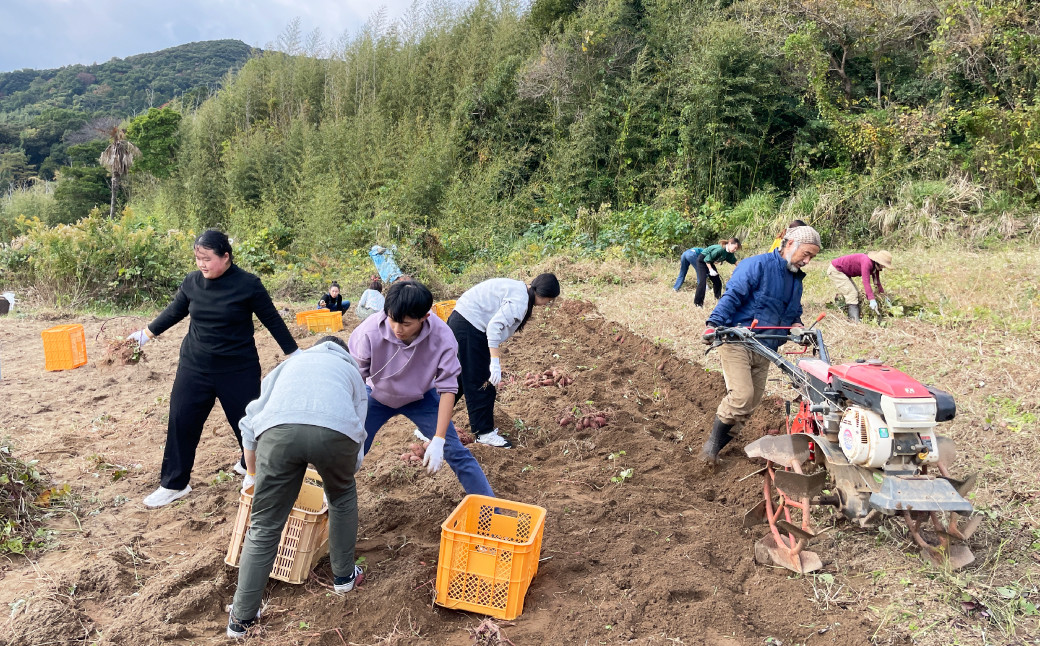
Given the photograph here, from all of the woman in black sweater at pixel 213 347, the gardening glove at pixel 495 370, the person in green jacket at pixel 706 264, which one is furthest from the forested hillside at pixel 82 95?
the gardening glove at pixel 495 370

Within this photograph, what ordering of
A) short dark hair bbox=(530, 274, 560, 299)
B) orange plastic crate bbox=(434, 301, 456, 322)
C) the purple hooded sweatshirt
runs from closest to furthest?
the purple hooded sweatshirt → short dark hair bbox=(530, 274, 560, 299) → orange plastic crate bbox=(434, 301, 456, 322)

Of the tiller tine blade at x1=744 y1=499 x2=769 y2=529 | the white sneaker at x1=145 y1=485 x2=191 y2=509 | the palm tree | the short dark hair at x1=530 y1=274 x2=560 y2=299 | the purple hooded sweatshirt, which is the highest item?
the palm tree

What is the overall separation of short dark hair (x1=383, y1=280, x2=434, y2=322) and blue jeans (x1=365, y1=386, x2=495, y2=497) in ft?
2.00

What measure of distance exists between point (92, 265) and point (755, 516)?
11970mm

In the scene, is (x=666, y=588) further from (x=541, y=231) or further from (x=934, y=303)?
(x=541, y=231)

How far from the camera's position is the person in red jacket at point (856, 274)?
7352 mm

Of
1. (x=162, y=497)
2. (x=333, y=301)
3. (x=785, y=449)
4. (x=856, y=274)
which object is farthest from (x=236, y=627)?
(x=856, y=274)

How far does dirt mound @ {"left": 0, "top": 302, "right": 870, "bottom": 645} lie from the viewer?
2.67 m

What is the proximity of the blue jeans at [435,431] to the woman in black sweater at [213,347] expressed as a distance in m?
0.73

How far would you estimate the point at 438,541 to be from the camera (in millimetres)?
3383

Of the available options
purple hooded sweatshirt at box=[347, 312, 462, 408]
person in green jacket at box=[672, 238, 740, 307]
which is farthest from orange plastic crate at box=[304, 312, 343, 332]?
purple hooded sweatshirt at box=[347, 312, 462, 408]

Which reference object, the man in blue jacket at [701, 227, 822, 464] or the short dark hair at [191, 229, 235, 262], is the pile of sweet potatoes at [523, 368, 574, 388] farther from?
the short dark hair at [191, 229, 235, 262]

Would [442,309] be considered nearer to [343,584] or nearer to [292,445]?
[343,584]

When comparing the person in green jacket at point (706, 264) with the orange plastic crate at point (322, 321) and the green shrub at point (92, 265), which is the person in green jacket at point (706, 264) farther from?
the green shrub at point (92, 265)
